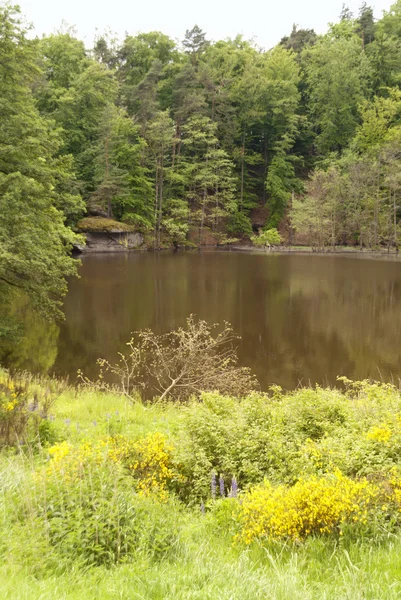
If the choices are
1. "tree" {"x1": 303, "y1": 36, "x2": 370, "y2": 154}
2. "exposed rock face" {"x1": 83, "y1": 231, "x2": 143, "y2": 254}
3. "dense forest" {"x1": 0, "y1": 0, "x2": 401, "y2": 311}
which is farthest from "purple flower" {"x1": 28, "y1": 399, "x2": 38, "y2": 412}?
"tree" {"x1": 303, "y1": 36, "x2": 370, "y2": 154}

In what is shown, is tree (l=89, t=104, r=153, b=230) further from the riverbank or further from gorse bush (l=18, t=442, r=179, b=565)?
gorse bush (l=18, t=442, r=179, b=565)

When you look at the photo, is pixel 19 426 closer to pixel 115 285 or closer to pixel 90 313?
pixel 90 313

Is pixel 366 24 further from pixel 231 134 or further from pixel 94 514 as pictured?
pixel 94 514

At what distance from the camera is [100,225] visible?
43188 mm

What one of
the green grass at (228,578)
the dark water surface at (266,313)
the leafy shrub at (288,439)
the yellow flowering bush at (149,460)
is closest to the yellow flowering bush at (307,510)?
the green grass at (228,578)

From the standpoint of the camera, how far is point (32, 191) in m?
12.3

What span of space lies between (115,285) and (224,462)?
1963cm

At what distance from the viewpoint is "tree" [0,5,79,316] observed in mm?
11727

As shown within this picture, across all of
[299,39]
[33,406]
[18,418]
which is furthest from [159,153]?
[18,418]

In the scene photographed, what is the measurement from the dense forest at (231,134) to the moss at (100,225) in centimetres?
26

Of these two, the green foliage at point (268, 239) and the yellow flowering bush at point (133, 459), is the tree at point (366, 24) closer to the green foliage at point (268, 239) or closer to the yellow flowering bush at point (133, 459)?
the green foliage at point (268, 239)

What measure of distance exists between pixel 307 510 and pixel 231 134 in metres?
57.4

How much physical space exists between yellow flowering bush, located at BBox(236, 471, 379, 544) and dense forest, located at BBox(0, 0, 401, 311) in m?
38.3

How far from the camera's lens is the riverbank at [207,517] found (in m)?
2.52
